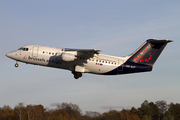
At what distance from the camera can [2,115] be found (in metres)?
56.5

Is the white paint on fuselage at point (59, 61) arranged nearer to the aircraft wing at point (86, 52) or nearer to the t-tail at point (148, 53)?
the aircraft wing at point (86, 52)

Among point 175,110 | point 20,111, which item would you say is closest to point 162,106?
point 175,110

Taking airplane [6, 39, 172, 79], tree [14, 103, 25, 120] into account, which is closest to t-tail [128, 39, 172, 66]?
airplane [6, 39, 172, 79]

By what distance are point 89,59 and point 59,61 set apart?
12.0 ft

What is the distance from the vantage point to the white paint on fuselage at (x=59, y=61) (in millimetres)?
30047

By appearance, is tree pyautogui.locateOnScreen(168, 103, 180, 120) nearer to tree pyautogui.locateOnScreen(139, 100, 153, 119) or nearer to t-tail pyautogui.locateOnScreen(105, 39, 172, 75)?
tree pyautogui.locateOnScreen(139, 100, 153, 119)

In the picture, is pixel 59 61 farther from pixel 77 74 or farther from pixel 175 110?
pixel 175 110

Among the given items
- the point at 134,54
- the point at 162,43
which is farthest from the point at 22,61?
the point at 162,43

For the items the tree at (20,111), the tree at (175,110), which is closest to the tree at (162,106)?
the tree at (175,110)

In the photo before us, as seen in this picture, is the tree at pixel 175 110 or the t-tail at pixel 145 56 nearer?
the t-tail at pixel 145 56

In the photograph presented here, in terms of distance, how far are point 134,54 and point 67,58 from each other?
30.3ft

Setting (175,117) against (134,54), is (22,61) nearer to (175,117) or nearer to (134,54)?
(134,54)

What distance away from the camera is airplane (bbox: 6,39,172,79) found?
29.7 metres

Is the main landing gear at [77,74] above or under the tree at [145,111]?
above
